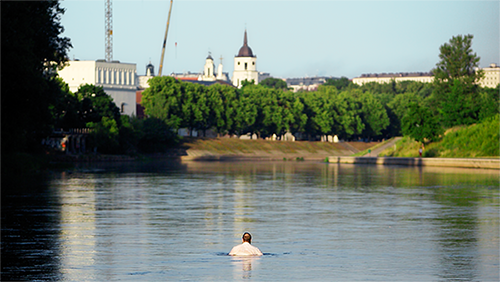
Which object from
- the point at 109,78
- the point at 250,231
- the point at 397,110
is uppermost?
the point at 109,78

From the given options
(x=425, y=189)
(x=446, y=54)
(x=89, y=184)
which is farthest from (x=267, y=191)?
(x=446, y=54)

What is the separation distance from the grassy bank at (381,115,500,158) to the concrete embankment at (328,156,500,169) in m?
5.17

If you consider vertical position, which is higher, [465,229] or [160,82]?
[160,82]

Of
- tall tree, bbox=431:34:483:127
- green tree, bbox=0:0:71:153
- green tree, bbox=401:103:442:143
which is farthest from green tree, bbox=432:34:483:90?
green tree, bbox=0:0:71:153

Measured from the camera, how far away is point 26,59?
37938mm

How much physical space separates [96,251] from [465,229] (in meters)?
10.8

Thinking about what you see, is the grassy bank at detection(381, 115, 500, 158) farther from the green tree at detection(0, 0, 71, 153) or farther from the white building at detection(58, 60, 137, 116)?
the white building at detection(58, 60, 137, 116)

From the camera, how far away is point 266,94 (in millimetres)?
148375

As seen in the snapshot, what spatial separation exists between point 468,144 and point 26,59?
184ft

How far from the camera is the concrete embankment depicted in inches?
2631

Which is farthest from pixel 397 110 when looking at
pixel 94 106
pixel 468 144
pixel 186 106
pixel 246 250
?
pixel 246 250

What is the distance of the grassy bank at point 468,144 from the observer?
77463 mm

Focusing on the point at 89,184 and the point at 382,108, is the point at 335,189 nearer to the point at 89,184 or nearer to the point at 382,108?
the point at 89,184

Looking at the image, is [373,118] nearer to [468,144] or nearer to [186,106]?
[186,106]
